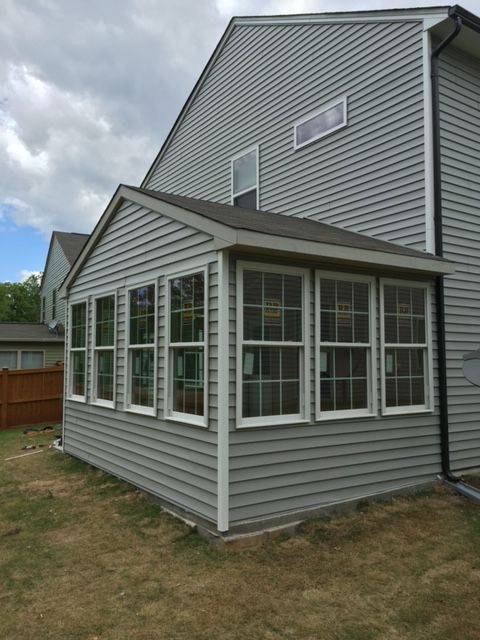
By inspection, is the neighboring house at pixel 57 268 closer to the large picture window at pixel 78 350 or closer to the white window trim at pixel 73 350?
the white window trim at pixel 73 350

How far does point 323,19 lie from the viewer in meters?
8.05

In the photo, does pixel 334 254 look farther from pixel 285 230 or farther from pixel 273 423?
pixel 273 423

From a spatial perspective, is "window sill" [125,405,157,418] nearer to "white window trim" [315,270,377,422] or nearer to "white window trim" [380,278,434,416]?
"white window trim" [315,270,377,422]

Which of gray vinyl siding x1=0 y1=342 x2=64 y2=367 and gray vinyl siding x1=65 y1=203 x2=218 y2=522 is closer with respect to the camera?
gray vinyl siding x1=65 y1=203 x2=218 y2=522

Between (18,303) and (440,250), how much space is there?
4814 cm

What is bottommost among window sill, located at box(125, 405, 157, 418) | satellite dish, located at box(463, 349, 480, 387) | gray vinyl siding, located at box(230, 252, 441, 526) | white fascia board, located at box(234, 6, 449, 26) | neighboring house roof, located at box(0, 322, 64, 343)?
gray vinyl siding, located at box(230, 252, 441, 526)

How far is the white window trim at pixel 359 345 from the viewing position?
17.0 feet

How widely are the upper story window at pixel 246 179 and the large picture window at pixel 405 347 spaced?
431 centimetres

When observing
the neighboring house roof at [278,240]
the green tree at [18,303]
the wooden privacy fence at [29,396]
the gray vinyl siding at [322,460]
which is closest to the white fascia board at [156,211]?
the neighboring house roof at [278,240]

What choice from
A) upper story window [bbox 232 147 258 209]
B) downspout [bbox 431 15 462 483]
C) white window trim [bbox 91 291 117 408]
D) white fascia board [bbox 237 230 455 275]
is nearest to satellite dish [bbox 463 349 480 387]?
white fascia board [bbox 237 230 455 275]

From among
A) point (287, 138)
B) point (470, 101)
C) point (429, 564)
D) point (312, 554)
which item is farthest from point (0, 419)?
point (470, 101)

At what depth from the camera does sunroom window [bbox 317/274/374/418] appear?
5297mm

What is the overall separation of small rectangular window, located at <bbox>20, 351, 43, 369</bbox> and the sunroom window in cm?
1749

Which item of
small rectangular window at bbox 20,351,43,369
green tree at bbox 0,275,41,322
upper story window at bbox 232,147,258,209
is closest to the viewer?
upper story window at bbox 232,147,258,209
